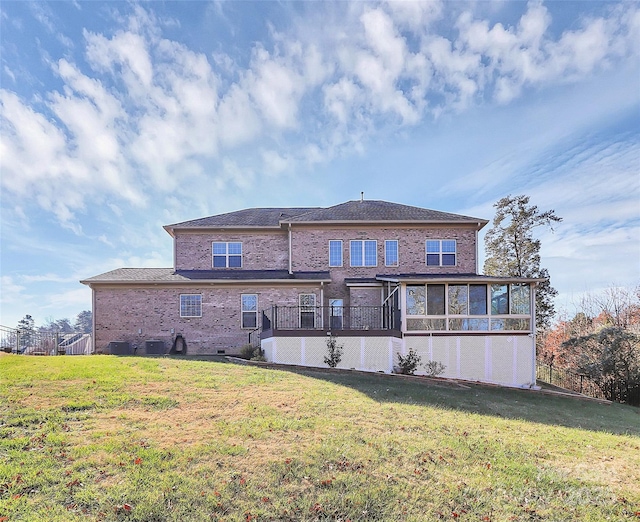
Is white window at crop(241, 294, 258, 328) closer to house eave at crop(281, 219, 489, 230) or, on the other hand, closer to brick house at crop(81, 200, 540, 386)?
brick house at crop(81, 200, 540, 386)

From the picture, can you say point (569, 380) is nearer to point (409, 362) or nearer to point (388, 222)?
point (409, 362)

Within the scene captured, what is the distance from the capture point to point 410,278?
15281 millimetres

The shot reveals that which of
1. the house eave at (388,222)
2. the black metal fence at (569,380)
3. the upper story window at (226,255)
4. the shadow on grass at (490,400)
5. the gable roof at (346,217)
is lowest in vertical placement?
the black metal fence at (569,380)

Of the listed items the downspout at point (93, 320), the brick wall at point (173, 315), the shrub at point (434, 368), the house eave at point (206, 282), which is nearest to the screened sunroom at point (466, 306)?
the shrub at point (434, 368)

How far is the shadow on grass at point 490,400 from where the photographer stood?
9.87 metres

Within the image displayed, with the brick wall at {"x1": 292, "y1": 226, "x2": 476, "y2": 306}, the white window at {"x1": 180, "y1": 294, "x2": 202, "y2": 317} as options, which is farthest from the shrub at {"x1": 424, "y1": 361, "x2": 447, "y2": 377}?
the white window at {"x1": 180, "y1": 294, "x2": 202, "y2": 317}

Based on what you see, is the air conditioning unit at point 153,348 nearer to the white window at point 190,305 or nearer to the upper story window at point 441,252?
the white window at point 190,305

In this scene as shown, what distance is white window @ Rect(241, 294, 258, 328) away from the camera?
731 inches

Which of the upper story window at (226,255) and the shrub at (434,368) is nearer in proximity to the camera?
the shrub at (434,368)

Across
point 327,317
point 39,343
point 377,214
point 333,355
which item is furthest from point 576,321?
point 39,343

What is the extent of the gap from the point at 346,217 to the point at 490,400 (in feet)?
37.1

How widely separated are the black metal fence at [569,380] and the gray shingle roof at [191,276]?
1259 centimetres

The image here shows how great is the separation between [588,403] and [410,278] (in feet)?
24.8

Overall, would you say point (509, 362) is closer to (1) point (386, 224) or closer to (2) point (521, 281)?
(2) point (521, 281)
